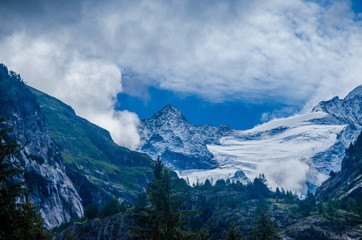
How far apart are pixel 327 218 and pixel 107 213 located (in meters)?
80.3

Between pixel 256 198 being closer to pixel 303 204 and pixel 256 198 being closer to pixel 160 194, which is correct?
pixel 303 204

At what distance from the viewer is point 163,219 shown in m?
31.5

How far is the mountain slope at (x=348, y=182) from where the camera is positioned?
5302 inches

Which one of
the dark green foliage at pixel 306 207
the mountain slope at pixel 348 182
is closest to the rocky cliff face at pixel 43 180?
the dark green foliage at pixel 306 207

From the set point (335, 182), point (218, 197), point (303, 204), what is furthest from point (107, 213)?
point (335, 182)

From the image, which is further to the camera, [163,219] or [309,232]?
Answer: [309,232]

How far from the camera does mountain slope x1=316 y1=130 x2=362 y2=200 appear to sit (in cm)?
13468

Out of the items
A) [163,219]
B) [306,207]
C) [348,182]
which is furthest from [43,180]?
[348,182]

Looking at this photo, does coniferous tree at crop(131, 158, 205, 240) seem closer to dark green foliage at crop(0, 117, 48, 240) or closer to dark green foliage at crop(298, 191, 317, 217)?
dark green foliage at crop(0, 117, 48, 240)

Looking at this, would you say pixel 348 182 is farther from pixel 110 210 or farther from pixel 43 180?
pixel 43 180

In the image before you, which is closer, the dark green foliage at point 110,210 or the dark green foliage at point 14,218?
the dark green foliage at point 14,218

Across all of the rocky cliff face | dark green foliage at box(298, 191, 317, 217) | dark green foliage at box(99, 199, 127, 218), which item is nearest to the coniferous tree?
dark green foliage at box(298, 191, 317, 217)

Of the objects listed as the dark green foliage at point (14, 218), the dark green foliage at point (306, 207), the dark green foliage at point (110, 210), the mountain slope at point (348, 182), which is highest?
the mountain slope at point (348, 182)

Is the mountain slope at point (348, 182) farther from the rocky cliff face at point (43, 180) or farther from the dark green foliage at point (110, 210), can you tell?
the rocky cliff face at point (43, 180)
